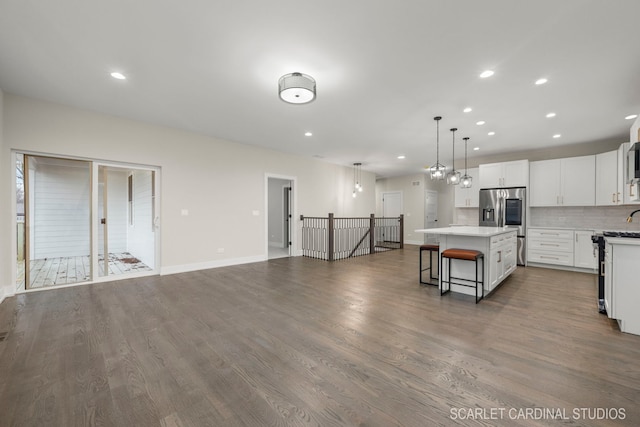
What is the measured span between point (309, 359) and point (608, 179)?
277 inches

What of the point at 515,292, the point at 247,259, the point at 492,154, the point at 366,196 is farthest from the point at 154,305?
the point at 492,154

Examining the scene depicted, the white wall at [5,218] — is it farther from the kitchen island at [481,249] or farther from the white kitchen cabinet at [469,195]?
the white kitchen cabinet at [469,195]

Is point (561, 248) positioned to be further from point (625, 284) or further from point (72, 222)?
point (72, 222)

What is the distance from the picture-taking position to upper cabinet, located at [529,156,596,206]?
5.58 m

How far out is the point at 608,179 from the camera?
532cm

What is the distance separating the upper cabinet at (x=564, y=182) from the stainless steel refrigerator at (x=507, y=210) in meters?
0.36

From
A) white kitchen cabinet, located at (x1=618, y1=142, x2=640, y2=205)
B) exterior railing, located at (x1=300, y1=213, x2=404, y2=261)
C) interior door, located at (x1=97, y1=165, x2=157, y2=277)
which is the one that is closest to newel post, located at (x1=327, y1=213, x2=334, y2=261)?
exterior railing, located at (x1=300, y1=213, x2=404, y2=261)

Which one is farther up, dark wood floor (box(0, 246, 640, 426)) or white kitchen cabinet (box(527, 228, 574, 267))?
white kitchen cabinet (box(527, 228, 574, 267))

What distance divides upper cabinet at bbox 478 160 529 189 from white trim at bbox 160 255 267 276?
20.1 ft

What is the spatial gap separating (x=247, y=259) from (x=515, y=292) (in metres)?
5.33

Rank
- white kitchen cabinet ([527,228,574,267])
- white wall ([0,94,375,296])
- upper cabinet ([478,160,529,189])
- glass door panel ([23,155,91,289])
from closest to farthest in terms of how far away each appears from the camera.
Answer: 1. white wall ([0,94,375,296])
2. glass door panel ([23,155,91,289])
3. white kitchen cabinet ([527,228,574,267])
4. upper cabinet ([478,160,529,189])

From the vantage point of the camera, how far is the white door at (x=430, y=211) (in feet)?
32.9

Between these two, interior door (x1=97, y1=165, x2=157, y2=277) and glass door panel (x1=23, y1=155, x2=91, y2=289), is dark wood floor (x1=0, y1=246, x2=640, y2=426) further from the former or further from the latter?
glass door panel (x1=23, y1=155, x2=91, y2=289)

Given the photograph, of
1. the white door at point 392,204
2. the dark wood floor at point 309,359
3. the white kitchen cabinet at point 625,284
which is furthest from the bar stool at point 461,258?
the white door at point 392,204
